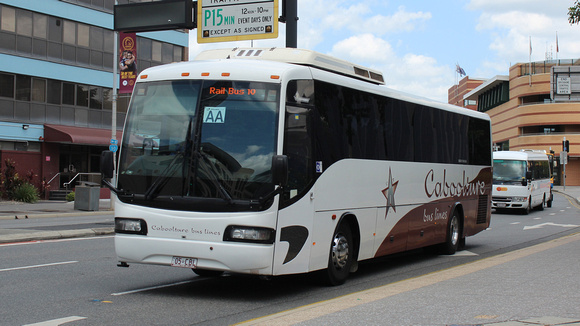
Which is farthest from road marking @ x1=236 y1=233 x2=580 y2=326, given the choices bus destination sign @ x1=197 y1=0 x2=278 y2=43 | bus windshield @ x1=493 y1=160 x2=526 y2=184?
bus windshield @ x1=493 y1=160 x2=526 y2=184

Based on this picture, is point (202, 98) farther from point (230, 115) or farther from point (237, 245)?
point (237, 245)

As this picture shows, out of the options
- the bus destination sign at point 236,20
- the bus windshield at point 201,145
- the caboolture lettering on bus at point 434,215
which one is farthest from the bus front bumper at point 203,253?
the bus destination sign at point 236,20

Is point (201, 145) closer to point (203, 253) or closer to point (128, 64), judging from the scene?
point (203, 253)

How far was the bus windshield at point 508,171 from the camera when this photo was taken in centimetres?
3103

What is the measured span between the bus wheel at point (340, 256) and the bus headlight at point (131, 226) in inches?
102

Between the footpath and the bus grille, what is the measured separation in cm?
450

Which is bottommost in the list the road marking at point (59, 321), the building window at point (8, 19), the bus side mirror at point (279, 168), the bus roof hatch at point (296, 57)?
the road marking at point (59, 321)

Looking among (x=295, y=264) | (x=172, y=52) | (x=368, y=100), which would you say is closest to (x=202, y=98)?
(x=295, y=264)

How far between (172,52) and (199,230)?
4075 cm

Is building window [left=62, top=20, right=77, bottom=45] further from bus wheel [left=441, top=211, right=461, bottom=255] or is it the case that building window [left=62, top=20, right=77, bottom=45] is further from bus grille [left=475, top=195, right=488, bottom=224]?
bus wheel [left=441, top=211, right=461, bottom=255]

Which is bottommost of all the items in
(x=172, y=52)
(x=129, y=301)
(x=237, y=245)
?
(x=129, y=301)

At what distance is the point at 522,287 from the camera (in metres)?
9.23

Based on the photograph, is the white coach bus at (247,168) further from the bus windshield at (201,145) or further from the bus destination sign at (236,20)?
the bus destination sign at (236,20)

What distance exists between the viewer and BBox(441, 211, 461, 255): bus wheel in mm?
15031
